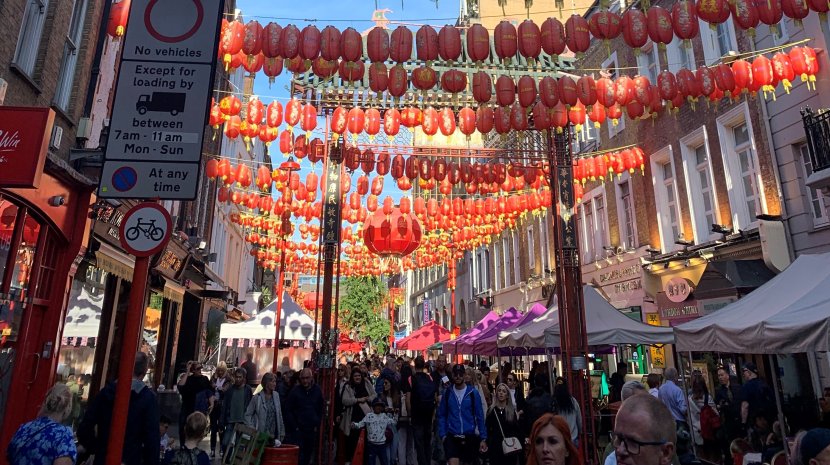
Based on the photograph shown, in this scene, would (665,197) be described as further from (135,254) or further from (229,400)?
(135,254)

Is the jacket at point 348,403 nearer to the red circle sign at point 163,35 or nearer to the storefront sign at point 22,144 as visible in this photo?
the storefront sign at point 22,144

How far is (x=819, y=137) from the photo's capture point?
34.1 feet

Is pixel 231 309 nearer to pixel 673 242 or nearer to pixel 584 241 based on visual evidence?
pixel 584 241

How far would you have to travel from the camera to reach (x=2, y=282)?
6848mm

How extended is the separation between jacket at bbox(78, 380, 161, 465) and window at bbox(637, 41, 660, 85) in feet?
58.3

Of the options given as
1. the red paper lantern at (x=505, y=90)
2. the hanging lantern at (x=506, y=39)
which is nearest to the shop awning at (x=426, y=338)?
the red paper lantern at (x=505, y=90)

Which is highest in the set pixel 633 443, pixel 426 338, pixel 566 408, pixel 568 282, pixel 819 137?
pixel 819 137

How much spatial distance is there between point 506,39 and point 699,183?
10.7 metres

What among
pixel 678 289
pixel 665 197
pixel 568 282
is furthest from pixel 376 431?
pixel 665 197

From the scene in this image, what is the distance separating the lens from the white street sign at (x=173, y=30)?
3963mm

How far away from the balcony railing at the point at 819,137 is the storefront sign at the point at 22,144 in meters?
13.2

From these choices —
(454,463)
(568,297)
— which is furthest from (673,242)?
(454,463)

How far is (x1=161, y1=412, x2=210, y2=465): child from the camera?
4.44m

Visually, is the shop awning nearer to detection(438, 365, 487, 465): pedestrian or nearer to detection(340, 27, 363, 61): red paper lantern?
detection(438, 365, 487, 465): pedestrian
